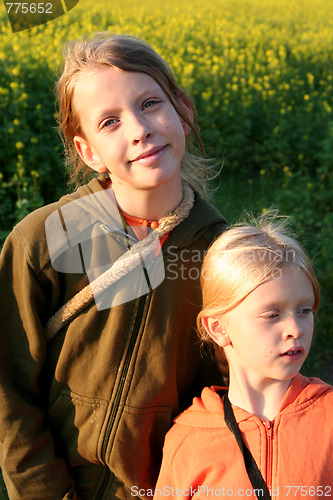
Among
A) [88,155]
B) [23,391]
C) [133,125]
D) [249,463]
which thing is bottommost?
[249,463]

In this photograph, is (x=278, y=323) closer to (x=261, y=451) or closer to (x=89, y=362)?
(x=261, y=451)

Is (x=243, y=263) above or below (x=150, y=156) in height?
below

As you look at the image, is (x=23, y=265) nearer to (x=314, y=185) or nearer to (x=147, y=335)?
(x=147, y=335)

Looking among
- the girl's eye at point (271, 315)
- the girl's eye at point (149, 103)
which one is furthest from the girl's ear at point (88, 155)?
the girl's eye at point (271, 315)

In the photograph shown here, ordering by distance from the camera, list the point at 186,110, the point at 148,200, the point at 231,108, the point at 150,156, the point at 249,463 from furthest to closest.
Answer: the point at 231,108 < the point at 186,110 < the point at 148,200 < the point at 150,156 < the point at 249,463

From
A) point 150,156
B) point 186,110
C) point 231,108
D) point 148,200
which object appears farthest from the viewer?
point 231,108

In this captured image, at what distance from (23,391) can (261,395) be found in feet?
2.65

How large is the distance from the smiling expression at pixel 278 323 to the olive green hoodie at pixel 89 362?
27 cm

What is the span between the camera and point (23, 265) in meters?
1.90

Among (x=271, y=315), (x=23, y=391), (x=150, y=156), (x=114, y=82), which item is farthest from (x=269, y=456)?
(x=114, y=82)

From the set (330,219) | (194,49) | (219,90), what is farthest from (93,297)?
(194,49)

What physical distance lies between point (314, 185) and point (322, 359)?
2376 mm

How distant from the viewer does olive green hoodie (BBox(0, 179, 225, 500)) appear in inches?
76.3

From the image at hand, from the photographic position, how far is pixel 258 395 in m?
1.90
